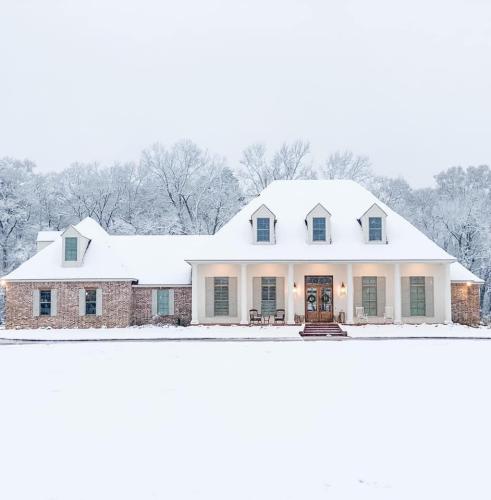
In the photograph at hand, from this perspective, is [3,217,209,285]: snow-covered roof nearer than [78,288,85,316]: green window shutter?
No

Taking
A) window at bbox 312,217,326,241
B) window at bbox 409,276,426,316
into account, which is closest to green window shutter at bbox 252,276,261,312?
window at bbox 312,217,326,241

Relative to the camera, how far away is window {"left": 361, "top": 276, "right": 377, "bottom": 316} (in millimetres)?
27672

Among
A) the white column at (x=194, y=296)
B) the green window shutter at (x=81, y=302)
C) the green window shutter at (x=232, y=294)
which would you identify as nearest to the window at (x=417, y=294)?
the green window shutter at (x=232, y=294)

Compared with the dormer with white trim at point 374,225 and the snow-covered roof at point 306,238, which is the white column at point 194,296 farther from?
the dormer with white trim at point 374,225

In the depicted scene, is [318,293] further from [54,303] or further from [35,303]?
[35,303]

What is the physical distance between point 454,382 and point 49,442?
8.48m

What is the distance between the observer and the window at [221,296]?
2792 cm

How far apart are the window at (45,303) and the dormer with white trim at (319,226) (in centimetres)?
1405

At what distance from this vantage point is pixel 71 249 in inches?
1112

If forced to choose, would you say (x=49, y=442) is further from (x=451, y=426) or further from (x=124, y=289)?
(x=124, y=289)

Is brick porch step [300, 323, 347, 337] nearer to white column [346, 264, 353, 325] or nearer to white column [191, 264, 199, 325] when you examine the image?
white column [346, 264, 353, 325]

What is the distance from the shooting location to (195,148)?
4816 centimetres

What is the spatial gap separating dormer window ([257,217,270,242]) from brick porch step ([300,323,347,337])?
525 centimetres

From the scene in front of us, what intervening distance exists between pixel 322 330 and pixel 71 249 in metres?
14.1
